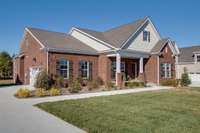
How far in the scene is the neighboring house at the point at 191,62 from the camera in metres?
34.4

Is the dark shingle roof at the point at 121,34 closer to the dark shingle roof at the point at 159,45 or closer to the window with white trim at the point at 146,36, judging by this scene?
the window with white trim at the point at 146,36

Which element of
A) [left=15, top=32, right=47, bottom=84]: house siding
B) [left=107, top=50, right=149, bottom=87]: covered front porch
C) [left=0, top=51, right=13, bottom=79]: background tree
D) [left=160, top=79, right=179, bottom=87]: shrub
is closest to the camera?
[left=15, top=32, right=47, bottom=84]: house siding

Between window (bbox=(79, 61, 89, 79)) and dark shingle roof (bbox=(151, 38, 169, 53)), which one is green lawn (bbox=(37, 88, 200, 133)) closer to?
window (bbox=(79, 61, 89, 79))

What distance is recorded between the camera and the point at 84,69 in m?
22.8

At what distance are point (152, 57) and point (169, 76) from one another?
392cm

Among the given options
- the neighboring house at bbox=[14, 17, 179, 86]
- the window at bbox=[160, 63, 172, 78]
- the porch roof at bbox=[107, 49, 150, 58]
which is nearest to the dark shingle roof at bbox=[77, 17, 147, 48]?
the neighboring house at bbox=[14, 17, 179, 86]

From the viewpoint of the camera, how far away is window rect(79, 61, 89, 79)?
2238cm

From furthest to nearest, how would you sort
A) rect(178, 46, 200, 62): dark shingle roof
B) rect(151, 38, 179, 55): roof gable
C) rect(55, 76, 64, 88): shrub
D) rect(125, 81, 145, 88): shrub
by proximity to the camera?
1. rect(178, 46, 200, 62): dark shingle roof
2. rect(151, 38, 179, 55): roof gable
3. rect(125, 81, 145, 88): shrub
4. rect(55, 76, 64, 88): shrub

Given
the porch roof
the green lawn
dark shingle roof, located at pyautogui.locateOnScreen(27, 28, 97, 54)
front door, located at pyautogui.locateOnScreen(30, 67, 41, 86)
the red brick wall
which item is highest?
dark shingle roof, located at pyautogui.locateOnScreen(27, 28, 97, 54)

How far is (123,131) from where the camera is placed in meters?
6.02

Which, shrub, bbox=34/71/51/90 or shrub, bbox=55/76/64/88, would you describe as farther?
shrub, bbox=55/76/64/88

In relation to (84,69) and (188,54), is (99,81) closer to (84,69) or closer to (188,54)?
(84,69)

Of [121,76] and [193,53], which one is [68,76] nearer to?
[121,76]

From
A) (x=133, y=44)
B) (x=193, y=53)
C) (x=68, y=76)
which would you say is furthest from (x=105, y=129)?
(x=193, y=53)
